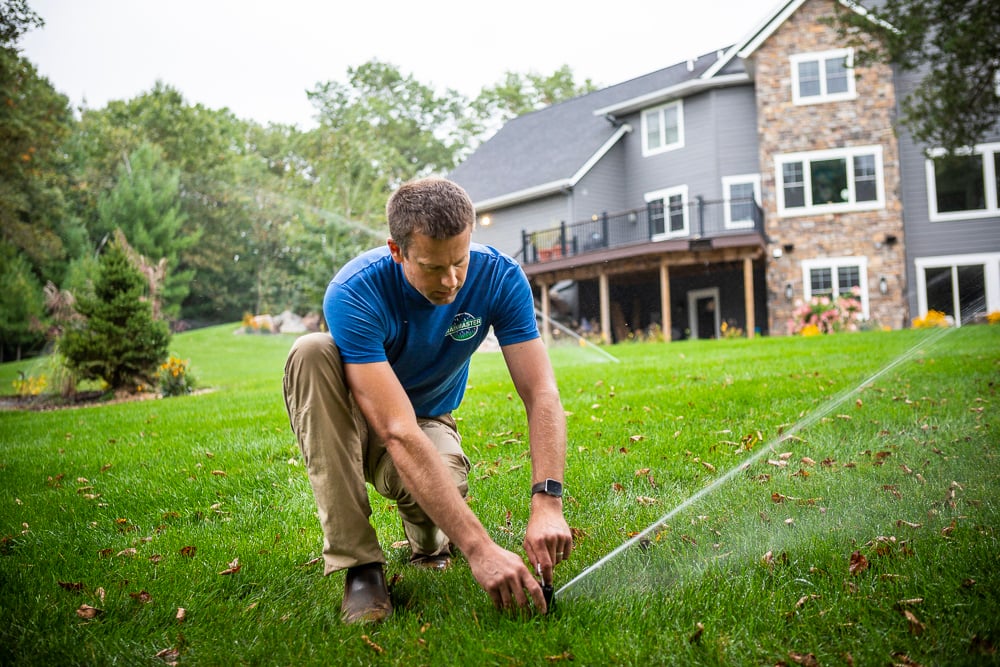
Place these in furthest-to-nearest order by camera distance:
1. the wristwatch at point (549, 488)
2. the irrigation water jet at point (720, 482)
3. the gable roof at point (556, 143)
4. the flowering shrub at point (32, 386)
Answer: the gable roof at point (556, 143) < the flowering shrub at point (32, 386) < the irrigation water jet at point (720, 482) < the wristwatch at point (549, 488)

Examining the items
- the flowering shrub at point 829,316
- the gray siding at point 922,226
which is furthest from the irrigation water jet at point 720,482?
the gray siding at point 922,226

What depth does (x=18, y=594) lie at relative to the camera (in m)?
2.53

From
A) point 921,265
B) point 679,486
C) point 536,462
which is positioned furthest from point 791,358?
point 921,265

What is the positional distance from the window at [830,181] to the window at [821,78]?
132 cm

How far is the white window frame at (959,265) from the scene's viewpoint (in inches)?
661

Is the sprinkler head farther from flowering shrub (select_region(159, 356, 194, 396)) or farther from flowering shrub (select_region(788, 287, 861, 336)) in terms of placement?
flowering shrub (select_region(788, 287, 861, 336))

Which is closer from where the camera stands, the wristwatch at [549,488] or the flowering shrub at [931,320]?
the wristwatch at [549,488]

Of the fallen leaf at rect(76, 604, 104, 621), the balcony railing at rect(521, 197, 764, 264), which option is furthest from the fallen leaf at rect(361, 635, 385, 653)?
the balcony railing at rect(521, 197, 764, 264)

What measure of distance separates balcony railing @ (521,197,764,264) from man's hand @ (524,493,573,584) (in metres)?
15.4

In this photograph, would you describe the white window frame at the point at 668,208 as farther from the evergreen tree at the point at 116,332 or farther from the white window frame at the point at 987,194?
the evergreen tree at the point at 116,332

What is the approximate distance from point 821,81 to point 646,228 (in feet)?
17.5

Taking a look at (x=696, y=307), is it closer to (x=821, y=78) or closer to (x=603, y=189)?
(x=603, y=189)

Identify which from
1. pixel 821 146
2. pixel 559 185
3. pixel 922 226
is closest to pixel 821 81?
pixel 821 146

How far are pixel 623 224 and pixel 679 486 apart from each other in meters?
16.6
